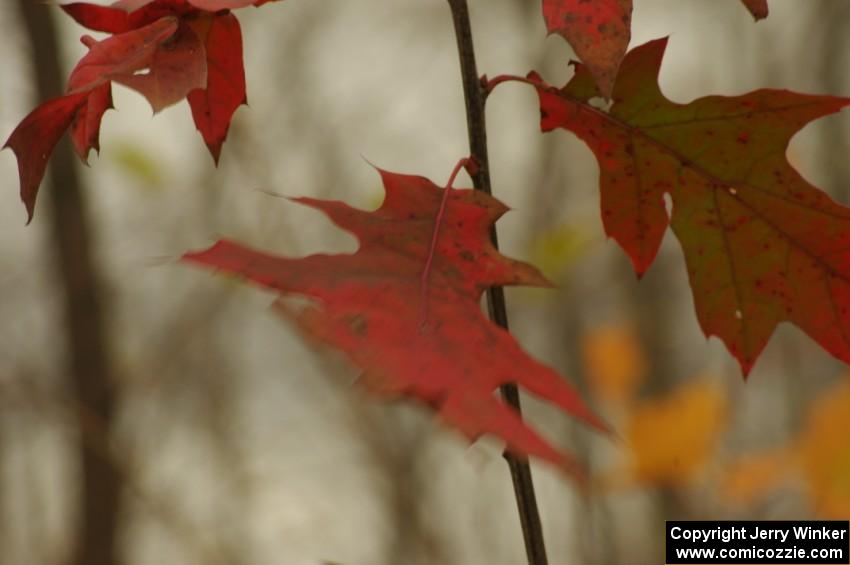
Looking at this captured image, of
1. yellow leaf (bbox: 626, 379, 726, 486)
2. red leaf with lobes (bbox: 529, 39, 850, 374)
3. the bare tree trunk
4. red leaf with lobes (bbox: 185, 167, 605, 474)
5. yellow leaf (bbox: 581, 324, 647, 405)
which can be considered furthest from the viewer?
yellow leaf (bbox: 581, 324, 647, 405)

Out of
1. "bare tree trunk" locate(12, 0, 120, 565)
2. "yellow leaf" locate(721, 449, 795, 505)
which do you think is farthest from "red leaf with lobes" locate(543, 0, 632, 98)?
"yellow leaf" locate(721, 449, 795, 505)

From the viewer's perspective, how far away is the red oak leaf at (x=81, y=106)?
0.66 metres

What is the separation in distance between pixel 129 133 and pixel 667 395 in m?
1.98

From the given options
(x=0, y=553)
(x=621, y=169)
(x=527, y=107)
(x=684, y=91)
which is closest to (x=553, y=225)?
→ (x=527, y=107)

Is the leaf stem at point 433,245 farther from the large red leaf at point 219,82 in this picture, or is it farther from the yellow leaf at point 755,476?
the yellow leaf at point 755,476

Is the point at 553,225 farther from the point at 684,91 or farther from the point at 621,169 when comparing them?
the point at 621,169

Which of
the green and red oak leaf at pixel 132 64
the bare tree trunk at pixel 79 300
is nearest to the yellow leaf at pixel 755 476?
the bare tree trunk at pixel 79 300

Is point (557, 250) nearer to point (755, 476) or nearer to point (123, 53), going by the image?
point (755, 476)

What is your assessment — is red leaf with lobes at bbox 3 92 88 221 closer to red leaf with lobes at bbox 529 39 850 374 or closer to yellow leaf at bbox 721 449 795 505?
red leaf with lobes at bbox 529 39 850 374

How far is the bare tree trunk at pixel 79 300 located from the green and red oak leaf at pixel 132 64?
1641 mm

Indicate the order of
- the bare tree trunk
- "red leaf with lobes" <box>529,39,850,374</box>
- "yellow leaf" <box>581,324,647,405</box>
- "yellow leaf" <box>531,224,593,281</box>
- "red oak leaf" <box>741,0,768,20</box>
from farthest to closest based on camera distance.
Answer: "yellow leaf" <box>581,324,647,405</box> < "yellow leaf" <box>531,224,593,281</box> < the bare tree trunk < "red leaf with lobes" <box>529,39,850,374</box> < "red oak leaf" <box>741,0,768,20</box>

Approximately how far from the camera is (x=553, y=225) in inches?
123

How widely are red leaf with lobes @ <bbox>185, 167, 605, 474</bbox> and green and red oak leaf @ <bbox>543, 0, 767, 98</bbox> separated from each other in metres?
0.11

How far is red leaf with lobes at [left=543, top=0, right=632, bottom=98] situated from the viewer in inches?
24.5
